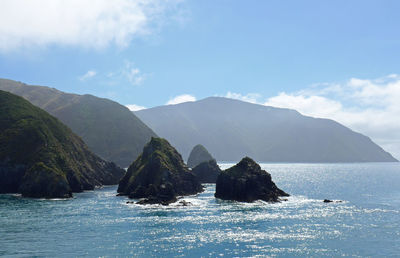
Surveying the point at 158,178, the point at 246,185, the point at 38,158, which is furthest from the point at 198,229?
the point at 38,158

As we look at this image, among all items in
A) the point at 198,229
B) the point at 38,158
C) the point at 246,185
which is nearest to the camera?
the point at 198,229

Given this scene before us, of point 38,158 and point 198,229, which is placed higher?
point 38,158

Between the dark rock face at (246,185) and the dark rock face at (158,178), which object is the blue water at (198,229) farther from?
the dark rock face at (158,178)

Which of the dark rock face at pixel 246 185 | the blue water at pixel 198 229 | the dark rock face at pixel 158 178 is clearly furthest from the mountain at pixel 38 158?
the dark rock face at pixel 246 185

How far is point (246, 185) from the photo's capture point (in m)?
119

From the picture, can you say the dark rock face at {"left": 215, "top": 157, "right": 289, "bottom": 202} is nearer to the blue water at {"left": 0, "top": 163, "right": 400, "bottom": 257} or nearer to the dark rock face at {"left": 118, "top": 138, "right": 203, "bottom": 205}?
the blue water at {"left": 0, "top": 163, "right": 400, "bottom": 257}

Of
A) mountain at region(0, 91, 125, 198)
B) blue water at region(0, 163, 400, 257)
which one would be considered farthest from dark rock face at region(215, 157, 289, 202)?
mountain at region(0, 91, 125, 198)

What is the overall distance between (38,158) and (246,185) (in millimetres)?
88027

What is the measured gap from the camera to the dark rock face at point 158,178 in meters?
115

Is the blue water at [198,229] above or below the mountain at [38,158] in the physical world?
below

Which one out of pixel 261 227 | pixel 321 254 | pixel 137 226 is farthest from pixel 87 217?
pixel 321 254

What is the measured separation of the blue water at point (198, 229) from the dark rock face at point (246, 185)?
8053 mm

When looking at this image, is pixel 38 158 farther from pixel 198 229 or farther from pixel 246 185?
pixel 198 229

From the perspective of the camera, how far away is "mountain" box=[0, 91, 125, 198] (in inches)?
4892
